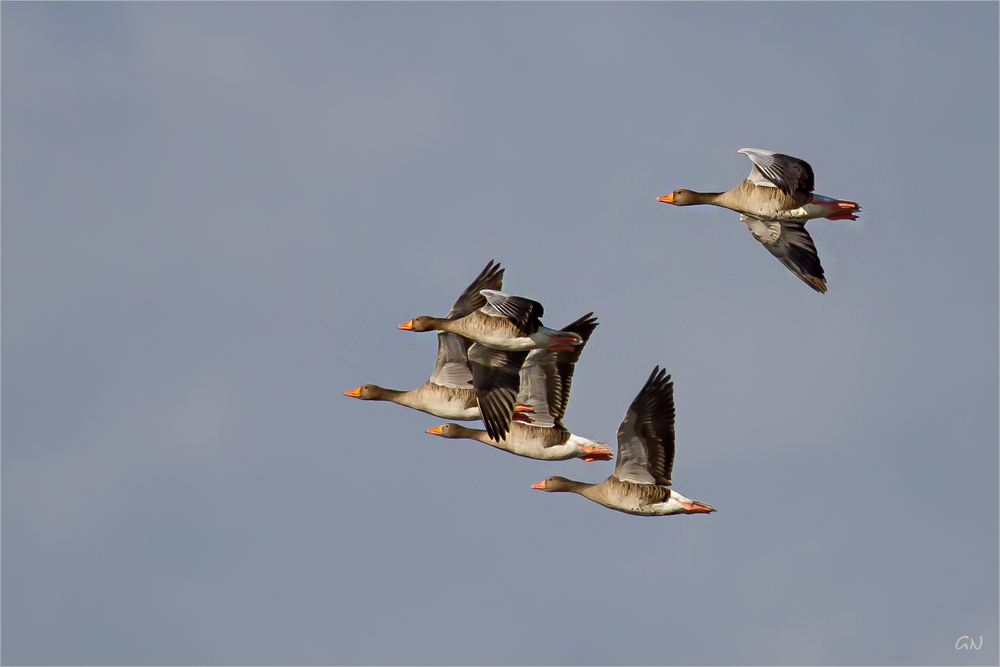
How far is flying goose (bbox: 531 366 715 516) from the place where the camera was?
26.1 m

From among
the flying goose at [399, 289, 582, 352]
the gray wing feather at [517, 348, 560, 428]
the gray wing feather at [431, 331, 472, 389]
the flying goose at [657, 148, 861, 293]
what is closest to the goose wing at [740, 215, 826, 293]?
the flying goose at [657, 148, 861, 293]

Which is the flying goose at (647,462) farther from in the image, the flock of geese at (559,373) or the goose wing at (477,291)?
the goose wing at (477,291)

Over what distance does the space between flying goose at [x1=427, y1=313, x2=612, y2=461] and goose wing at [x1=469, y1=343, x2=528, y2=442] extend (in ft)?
2.60

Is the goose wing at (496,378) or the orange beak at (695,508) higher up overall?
the goose wing at (496,378)

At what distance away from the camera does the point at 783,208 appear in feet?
96.4

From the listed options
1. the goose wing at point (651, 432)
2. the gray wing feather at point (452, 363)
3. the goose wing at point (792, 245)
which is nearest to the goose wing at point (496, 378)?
the gray wing feather at point (452, 363)

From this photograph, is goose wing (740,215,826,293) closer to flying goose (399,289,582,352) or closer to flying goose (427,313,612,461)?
flying goose (427,313,612,461)

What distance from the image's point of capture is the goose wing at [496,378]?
28.1 m

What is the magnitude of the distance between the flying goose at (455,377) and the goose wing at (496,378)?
3.62 ft

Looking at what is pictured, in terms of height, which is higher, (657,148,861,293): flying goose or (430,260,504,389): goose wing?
(657,148,861,293): flying goose

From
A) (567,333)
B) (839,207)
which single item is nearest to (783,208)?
(839,207)

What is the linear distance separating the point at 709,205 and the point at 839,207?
254 centimetres

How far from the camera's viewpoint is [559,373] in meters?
29.5

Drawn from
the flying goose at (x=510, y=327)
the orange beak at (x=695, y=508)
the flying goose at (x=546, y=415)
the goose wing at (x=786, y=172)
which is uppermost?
the goose wing at (x=786, y=172)
